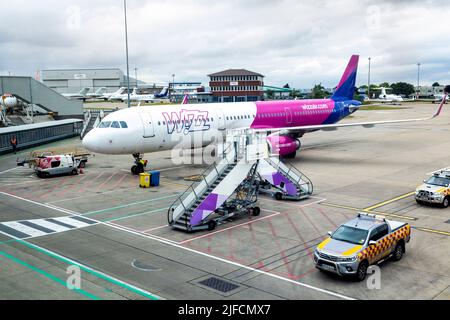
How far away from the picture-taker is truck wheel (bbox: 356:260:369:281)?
16047mm

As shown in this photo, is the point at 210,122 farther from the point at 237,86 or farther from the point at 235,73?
the point at 235,73

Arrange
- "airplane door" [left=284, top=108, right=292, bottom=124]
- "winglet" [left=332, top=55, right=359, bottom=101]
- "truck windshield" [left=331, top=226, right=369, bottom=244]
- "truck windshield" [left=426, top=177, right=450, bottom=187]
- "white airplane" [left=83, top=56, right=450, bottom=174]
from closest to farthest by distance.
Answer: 1. "truck windshield" [left=331, top=226, right=369, bottom=244]
2. "truck windshield" [left=426, top=177, right=450, bottom=187]
3. "white airplane" [left=83, top=56, right=450, bottom=174]
4. "airplane door" [left=284, top=108, right=292, bottom=124]
5. "winglet" [left=332, top=55, right=359, bottom=101]

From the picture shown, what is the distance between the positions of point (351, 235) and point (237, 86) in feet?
377

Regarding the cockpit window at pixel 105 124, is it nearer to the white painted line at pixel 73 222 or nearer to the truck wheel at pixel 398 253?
the white painted line at pixel 73 222

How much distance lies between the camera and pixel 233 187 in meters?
24.0

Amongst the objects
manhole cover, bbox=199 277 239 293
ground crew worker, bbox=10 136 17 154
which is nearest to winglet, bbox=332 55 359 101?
ground crew worker, bbox=10 136 17 154

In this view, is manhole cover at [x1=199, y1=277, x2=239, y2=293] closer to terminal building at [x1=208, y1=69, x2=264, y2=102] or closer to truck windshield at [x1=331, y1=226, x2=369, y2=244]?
truck windshield at [x1=331, y1=226, x2=369, y2=244]

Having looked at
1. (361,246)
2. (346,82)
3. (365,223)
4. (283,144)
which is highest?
(346,82)

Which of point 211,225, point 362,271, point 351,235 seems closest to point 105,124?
point 211,225

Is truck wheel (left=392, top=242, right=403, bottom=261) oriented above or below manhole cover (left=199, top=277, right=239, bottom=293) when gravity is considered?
above

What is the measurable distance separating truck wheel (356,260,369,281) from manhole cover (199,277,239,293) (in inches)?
165
